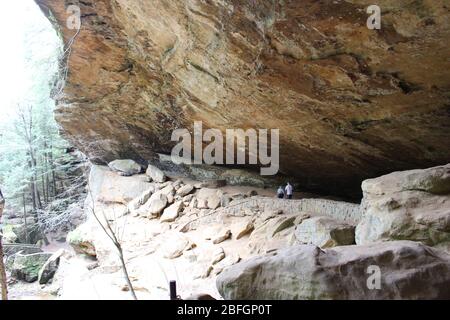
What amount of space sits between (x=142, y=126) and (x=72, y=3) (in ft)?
17.8

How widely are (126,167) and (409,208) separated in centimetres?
1271

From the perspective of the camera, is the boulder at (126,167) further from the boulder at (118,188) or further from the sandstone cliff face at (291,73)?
the sandstone cliff face at (291,73)

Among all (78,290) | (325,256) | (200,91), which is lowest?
(78,290)

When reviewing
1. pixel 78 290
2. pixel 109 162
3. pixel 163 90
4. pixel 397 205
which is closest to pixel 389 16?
pixel 397 205

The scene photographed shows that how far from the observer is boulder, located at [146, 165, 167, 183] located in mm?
15750

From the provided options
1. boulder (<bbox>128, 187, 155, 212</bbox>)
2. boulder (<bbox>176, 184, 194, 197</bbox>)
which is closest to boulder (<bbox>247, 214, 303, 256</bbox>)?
boulder (<bbox>176, 184, 194, 197</bbox>)

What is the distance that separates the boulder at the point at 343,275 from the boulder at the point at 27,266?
13707 millimetres

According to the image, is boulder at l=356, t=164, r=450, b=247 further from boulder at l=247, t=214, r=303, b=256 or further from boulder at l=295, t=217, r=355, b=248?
boulder at l=247, t=214, r=303, b=256

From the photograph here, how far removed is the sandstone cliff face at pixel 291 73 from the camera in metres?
6.52

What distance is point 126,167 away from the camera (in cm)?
1688

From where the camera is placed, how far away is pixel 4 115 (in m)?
19.3

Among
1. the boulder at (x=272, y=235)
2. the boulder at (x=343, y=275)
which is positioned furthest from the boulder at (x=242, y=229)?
the boulder at (x=343, y=275)

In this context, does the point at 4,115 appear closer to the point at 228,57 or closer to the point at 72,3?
the point at 72,3

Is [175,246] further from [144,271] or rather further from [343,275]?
[343,275]
